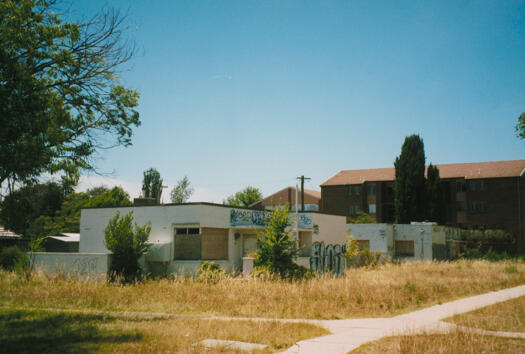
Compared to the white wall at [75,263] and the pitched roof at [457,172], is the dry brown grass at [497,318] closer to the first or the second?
the white wall at [75,263]

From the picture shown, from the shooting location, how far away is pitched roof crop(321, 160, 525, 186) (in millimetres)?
56734

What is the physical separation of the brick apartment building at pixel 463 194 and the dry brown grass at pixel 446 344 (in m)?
50.3

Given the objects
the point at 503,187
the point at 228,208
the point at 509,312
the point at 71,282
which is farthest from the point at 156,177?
the point at 509,312

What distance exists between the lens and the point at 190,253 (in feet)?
83.3

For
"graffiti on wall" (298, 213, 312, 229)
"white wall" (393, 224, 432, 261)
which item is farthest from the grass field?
"white wall" (393, 224, 432, 261)

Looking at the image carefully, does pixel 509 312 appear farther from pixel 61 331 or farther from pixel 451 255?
pixel 451 255

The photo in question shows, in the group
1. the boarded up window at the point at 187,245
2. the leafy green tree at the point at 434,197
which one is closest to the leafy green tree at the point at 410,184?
the leafy green tree at the point at 434,197

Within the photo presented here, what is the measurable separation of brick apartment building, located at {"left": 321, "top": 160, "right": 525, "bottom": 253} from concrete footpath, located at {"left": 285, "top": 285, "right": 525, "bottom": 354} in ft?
150

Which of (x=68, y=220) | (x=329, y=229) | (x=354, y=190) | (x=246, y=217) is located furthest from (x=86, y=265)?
(x=354, y=190)

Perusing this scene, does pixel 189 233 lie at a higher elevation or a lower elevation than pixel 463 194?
lower

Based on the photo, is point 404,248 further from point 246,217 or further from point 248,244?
point 246,217

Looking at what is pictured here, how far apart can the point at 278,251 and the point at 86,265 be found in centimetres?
999

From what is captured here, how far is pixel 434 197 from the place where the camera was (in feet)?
180

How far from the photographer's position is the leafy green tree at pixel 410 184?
54.5 m
